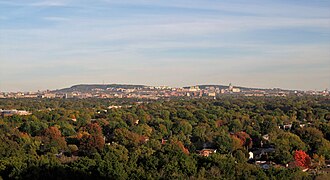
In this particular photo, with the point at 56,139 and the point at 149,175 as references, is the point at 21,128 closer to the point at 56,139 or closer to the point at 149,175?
the point at 56,139

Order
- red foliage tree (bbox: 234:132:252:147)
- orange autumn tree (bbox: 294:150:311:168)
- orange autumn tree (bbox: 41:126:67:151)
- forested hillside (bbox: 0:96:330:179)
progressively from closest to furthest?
1. forested hillside (bbox: 0:96:330:179)
2. orange autumn tree (bbox: 294:150:311:168)
3. orange autumn tree (bbox: 41:126:67:151)
4. red foliage tree (bbox: 234:132:252:147)

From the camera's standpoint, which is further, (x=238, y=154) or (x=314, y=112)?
(x=314, y=112)

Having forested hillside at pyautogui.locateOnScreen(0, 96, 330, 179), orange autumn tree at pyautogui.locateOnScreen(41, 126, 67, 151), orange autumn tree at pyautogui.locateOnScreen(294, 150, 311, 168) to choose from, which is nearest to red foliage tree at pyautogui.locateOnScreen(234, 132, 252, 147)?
forested hillside at pyautogui.locateOnScreen(0, 96, 330, 179)

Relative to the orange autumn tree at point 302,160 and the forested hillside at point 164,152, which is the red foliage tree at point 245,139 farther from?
the orange autumn tree at point 302,160

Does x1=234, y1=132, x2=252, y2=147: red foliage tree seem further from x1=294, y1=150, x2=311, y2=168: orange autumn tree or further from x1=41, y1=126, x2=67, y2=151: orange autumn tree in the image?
x1=41, y1=126, x2=67, y2=151: orange autumn tree

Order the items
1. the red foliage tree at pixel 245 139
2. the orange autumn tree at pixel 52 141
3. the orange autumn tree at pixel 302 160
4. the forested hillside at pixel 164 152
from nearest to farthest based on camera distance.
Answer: the forested hillside at pixel 164 152 → the orange autumn tree at pixel 302 160 → the orange autumn tree at pixel 52 141 → the red foliage tree at pixel 245 139

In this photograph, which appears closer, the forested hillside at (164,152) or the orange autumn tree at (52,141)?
the forested hillside at (164,152)

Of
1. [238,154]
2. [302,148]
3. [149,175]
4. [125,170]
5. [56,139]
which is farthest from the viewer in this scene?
[56,139]

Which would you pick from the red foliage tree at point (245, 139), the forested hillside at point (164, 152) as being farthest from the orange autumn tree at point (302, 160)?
the red foliage tree at point (245, 139)

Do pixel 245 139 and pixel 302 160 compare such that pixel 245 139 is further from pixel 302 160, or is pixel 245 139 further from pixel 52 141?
pixel 52 141

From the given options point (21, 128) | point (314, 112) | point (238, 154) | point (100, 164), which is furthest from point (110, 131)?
point (314, 112)

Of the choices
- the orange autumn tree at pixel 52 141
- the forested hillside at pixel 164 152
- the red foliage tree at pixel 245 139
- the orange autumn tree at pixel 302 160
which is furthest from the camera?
the red foliage tree at pixel 245 139
